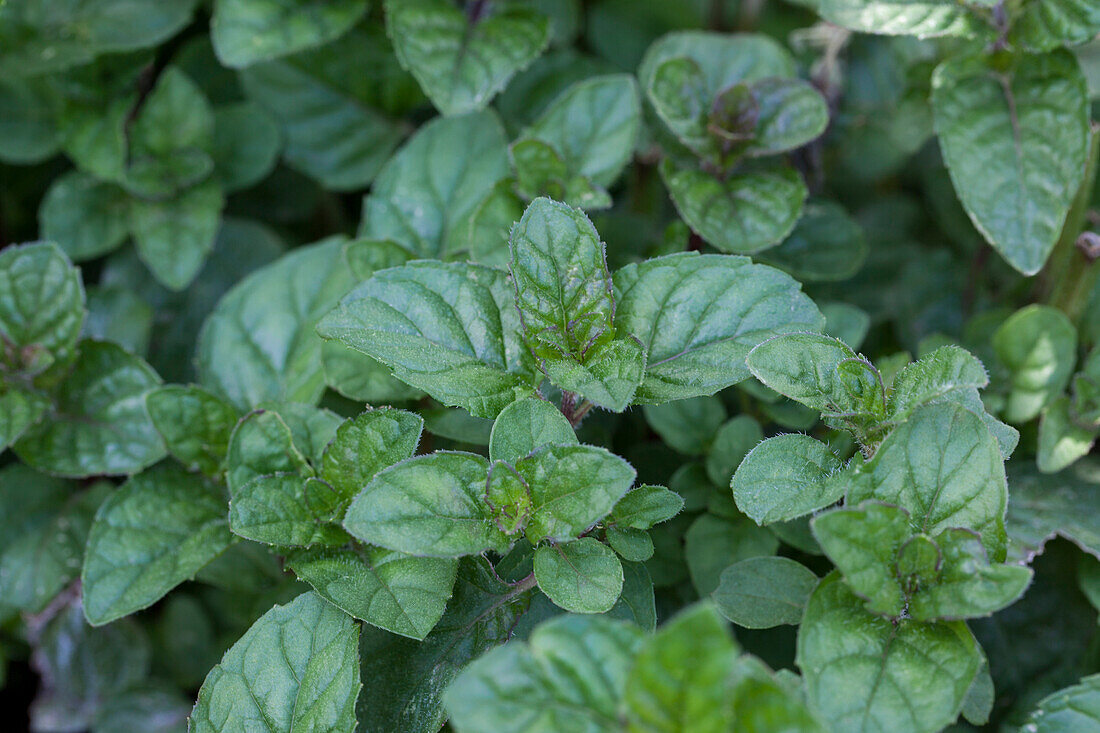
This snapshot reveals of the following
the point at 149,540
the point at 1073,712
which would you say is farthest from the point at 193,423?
the point at 1073,712

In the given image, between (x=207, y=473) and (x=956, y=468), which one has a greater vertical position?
(x=956, y=468)

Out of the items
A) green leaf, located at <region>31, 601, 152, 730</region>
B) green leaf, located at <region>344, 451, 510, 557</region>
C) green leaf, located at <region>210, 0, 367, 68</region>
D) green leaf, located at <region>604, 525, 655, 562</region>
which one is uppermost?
green leaf, located at <region>210, 0, 367, 68</region>

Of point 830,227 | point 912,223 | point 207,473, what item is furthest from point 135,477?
point 912,223

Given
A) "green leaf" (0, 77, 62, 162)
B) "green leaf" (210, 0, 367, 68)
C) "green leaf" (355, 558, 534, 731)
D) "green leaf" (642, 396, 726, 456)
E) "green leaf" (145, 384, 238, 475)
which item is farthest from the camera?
"green leaf" (0, 77, 62, 162)

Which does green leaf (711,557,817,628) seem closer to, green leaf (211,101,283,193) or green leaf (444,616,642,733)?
green leaf (444,616,642,733)

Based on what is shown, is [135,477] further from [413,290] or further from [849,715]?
[849,715]

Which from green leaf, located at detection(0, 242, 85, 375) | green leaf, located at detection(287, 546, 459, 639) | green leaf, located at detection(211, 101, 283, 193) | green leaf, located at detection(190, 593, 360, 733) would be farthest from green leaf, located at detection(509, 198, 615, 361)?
green leaf, located at detection(211, 101, 283, 193)
